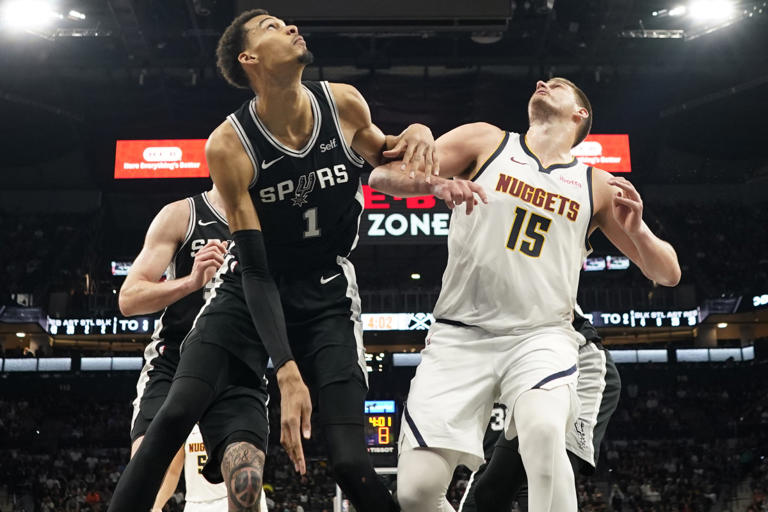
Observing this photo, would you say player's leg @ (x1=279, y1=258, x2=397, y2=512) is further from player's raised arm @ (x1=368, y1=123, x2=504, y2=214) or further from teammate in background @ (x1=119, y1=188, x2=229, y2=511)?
teammate in background @ (x1=119, y1=188, x2=229, y2=511)

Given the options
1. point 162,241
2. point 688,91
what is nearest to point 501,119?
point 688,91

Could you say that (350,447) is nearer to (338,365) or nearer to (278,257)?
(338,365)

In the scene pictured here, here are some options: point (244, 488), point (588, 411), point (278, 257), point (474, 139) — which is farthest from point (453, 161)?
point (244, 488)

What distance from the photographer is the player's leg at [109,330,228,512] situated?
11.9ft

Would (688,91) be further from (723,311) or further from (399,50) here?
(399,50)

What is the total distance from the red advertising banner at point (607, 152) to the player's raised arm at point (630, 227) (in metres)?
19.1

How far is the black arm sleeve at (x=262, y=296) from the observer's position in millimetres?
3814

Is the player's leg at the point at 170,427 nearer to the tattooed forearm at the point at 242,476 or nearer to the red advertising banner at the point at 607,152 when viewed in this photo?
the tattooed forearm at the point at 242,476

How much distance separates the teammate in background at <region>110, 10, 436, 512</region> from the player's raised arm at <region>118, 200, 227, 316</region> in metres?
0.12

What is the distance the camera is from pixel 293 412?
11.8ft

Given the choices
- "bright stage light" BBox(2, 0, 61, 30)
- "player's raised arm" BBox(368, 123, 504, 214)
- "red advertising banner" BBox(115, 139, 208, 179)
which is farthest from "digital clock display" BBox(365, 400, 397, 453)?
"red advertising banner" BBox(115, 139, 208, 179)

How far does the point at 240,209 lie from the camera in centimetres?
403

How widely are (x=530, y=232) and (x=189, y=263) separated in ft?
6.83

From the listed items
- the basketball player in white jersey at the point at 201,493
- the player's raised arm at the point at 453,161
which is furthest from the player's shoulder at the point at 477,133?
the basketball player in white jersey at the point at 201,493
